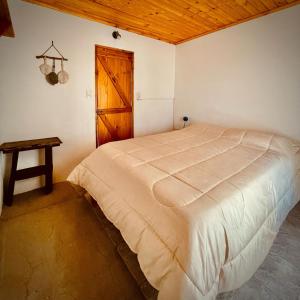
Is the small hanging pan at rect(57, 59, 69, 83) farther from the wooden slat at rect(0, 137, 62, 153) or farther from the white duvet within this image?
the white duvet

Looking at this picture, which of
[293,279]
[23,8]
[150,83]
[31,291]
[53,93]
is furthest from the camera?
[150,83]

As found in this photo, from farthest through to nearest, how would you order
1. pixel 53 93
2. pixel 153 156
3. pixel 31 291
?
pixel 53 93 → pixel 153 156 → pixel 31 291

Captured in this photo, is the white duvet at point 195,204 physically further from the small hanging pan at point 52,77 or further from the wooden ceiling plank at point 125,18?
→ the wooden ceiling plank at point 125,18

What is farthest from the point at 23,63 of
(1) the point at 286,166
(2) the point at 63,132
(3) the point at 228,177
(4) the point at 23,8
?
(1) the point at 286,166

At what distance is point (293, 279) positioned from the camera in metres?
1.35

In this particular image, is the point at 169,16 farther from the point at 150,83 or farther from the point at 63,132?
the point at 63,132

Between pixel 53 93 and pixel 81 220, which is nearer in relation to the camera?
pixel 81 220

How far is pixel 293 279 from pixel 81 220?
187cm

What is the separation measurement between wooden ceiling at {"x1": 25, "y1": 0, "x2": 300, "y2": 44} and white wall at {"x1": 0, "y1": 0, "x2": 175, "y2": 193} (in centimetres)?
16

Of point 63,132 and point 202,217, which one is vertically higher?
point 63,132

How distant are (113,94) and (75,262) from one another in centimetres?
243

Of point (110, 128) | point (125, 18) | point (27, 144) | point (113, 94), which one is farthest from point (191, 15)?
point (27, 144)

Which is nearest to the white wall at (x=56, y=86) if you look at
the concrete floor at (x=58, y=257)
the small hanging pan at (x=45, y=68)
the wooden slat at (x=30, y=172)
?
the small hanging pan at (x=45, y=68)

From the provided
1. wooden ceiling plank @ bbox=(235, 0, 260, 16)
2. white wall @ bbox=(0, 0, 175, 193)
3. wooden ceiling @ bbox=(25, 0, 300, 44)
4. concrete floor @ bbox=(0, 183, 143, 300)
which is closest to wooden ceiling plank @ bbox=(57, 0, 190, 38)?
wooden ceiling @ bbox=(25, 0, 300, 44)
